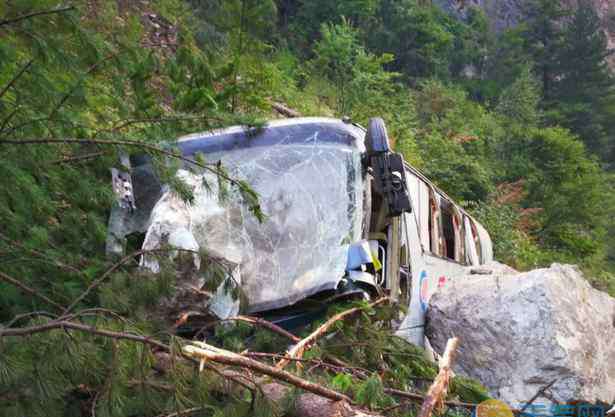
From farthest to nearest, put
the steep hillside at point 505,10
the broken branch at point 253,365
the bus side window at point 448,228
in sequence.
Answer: the steep hillside at point 505,10, the bus side window at point 448,228, the broken branch at point 253,365

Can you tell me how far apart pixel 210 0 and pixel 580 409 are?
14.9m

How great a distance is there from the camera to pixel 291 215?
12.9ft

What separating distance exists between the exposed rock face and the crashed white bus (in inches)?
13.5

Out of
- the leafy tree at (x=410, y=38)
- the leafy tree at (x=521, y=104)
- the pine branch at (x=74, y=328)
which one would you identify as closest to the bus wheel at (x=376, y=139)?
the pine branch at (x=74, y=328)

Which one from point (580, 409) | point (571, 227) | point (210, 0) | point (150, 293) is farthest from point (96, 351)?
point (571, 227)

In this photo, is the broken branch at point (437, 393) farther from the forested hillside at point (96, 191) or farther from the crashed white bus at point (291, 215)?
the crashed white bus at point (291, 215)

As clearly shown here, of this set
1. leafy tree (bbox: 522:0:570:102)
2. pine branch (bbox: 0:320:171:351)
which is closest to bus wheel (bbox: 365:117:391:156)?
pine branch (bbox: 0:320:171:351)

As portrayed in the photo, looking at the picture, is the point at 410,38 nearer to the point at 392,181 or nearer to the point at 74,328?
the point at 392,181

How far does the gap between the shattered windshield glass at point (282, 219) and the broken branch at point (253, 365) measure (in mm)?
1167

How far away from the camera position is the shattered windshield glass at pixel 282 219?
370 centimetres

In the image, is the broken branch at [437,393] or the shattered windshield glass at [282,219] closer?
the broken branch at [437,393]

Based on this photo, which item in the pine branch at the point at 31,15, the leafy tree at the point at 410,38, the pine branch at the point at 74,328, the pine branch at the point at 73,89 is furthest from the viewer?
the leafy tree at the point at 410,38

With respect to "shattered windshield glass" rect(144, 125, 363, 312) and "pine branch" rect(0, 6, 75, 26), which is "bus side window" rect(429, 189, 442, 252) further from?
"pine branch" rect(0, 6, 75, 26)

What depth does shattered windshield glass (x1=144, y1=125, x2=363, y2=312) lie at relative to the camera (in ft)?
12.1
